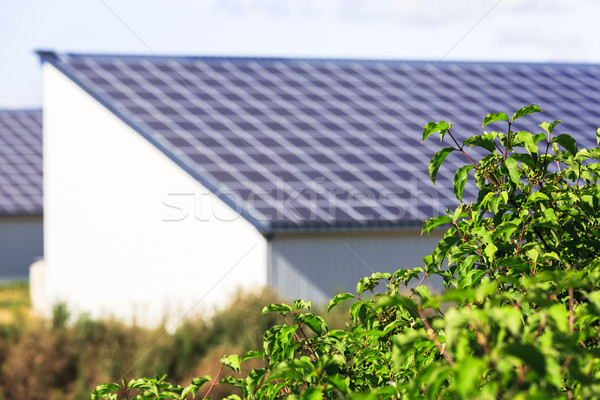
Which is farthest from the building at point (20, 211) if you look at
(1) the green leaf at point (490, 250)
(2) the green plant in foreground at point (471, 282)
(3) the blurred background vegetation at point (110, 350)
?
(1) the green leaf at point (490, 250)

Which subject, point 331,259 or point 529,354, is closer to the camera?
point 529,354

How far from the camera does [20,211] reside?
1126 inches

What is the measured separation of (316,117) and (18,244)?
1802cm

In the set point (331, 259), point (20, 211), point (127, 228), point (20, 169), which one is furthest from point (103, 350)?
point (20, 169)

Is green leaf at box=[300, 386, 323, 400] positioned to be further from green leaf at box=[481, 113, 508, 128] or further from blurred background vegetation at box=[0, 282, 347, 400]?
blurred background vegetation at box=[0, 282, 347, 400]

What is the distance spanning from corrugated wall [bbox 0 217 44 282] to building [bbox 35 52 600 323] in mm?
13397

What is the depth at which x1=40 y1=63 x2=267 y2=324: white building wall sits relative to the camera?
13289 mm

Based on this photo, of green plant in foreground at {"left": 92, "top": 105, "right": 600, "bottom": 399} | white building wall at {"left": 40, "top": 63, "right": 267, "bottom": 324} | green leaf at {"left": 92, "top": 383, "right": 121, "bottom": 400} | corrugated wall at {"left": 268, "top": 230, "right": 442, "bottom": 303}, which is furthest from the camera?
white building wall at {"left": 40, "top": 63, "right": 267, "bottom": 324}

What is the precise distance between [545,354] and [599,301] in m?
0.44

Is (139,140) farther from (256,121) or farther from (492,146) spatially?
(492,146)

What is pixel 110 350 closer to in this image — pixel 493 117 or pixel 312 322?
pixel 312 322

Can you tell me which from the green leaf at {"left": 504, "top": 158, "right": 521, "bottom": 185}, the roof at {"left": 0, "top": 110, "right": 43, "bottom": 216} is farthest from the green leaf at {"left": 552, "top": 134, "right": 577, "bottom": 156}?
the roof at {"left": 0, "top": 110, "right": 43, "bottom": 216}

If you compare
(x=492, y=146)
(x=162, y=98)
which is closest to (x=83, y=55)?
(x=162, y=98)

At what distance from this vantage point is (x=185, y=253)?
1377cm
